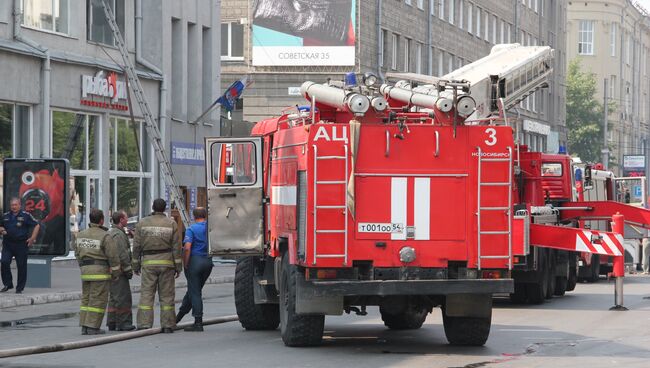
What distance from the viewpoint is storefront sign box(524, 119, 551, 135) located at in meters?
73.7

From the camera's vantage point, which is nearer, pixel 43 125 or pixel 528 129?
pixel 43 125

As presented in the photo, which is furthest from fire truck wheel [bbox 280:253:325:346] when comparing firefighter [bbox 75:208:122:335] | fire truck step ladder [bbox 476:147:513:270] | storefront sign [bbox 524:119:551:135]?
storefront sign [bbox 524:119:551:135]

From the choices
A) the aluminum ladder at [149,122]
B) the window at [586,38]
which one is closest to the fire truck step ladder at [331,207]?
the aluminum ladder at [149,122]

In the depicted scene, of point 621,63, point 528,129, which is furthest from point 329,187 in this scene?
point 621,63

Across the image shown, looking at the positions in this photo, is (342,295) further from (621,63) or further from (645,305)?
(621,63)

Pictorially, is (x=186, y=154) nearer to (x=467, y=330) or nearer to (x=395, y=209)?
(x=467, y=330)

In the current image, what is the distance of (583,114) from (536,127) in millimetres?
21123

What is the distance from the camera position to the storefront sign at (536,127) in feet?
242

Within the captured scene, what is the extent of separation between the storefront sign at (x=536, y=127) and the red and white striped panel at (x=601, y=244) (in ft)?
175

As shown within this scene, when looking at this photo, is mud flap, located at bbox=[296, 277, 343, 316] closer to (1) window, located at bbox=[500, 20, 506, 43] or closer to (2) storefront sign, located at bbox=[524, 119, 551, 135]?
(2) storefront sign, located at bbox=[524, 119, 551, 135]

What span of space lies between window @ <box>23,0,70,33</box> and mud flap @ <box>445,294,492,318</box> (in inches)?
777

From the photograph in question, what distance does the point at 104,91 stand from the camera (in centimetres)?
3556

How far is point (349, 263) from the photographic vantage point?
14.8 m

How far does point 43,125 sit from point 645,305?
15.2 metres
